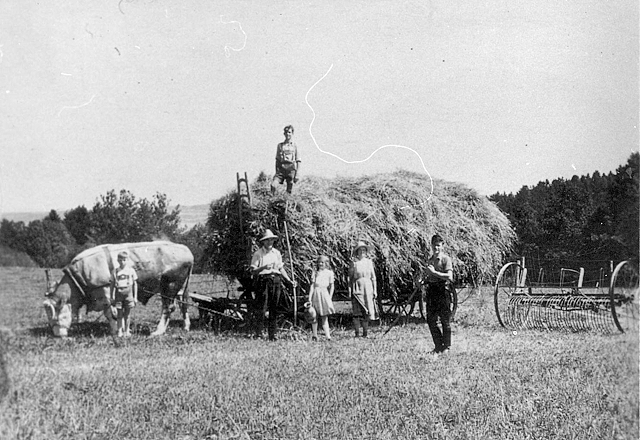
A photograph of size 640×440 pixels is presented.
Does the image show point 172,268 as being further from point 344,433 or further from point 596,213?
point 596,213

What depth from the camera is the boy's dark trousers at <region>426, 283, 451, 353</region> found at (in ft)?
17.7

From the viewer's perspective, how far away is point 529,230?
5.53m

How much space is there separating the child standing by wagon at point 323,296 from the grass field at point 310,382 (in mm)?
108

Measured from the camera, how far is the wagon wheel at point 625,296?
543 centimetres

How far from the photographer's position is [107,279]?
397cm

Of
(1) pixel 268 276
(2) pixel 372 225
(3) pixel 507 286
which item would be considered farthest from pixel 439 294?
(1) pixel 268 276

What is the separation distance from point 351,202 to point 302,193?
42cm

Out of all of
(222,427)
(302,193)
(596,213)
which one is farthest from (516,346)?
(222,427)

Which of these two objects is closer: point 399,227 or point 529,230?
point 399,227

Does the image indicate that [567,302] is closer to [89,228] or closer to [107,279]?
[107,279]

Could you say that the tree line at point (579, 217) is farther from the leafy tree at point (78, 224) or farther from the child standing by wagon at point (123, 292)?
the leafy tree at point (78, 224)

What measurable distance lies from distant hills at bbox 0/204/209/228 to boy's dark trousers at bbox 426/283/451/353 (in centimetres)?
206

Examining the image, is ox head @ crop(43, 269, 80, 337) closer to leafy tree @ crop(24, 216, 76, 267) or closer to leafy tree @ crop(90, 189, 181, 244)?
leafy tree @ crop(24, 216, 76, 267)

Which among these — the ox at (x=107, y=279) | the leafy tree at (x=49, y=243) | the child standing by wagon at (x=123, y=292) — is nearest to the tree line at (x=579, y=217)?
the ox at (x=107, y=279)
